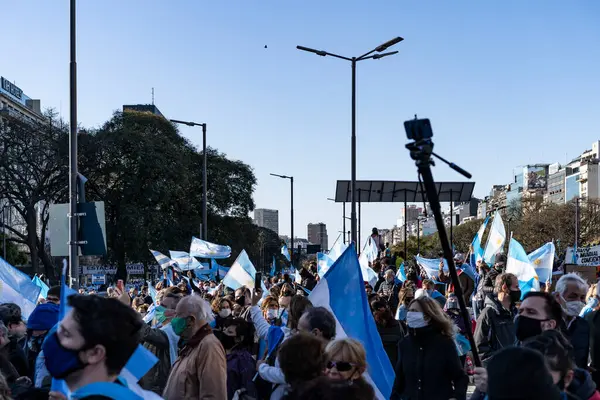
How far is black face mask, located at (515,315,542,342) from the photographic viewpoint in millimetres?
4793

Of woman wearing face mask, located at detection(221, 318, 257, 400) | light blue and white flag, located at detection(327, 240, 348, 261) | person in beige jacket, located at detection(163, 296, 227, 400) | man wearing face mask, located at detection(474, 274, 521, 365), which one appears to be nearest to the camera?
person in beige jacket, located at detection(163, 296, 227, 400)

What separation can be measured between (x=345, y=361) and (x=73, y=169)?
8.58 m

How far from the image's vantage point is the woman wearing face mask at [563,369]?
370 centimetres

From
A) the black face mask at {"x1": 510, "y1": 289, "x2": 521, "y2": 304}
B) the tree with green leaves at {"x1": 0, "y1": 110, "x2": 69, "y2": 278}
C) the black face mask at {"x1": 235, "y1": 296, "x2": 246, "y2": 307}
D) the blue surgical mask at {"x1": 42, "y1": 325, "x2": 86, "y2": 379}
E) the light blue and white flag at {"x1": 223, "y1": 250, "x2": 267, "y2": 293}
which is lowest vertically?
the black face mask at {"x1": 235, "y1": 296, "x2": 246, "y2": 307}

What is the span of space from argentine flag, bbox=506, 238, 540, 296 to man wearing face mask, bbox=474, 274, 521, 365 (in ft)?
10.9

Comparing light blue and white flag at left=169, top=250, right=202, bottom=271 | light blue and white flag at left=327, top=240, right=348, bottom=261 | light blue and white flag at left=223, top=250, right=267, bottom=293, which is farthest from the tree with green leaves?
light blue and white flag at left=223, top=250, right=267, bottom=293

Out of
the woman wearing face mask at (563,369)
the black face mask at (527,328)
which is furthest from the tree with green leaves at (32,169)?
the woman wearing face mask at (563,369)

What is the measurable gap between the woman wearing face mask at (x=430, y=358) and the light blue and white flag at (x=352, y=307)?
0.58ft

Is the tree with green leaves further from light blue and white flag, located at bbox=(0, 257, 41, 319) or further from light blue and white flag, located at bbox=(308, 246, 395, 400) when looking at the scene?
light blue and white flag, located at bbox=(308, 246, 395, 400)

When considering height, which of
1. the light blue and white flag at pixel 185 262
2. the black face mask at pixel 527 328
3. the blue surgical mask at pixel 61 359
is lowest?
the light blue and white flag at pixel 185 262

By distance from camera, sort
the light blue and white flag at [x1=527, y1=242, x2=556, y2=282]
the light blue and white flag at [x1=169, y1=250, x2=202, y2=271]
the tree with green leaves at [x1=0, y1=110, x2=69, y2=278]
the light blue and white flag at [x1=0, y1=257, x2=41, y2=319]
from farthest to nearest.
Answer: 1. the tree with green leaves at [x1=0, y1=110, x2=69, y2=278]
2. the light blue and white flag at [x1=169, y1=250, x2=202, y2=271]
3. the light blue and white flag at [x1=527, y1=242, x2=556, y2=282]
4. the light blue and white flag at [x1=0, y1=257, x2=41, y2=319]

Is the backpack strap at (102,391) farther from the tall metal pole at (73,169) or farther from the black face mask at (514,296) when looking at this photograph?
the tall metal pole at (73,169)

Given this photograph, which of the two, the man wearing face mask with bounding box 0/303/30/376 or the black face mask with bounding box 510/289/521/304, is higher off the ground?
the black face mask with bounding box 510/289/521/304

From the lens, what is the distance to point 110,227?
43906mm
